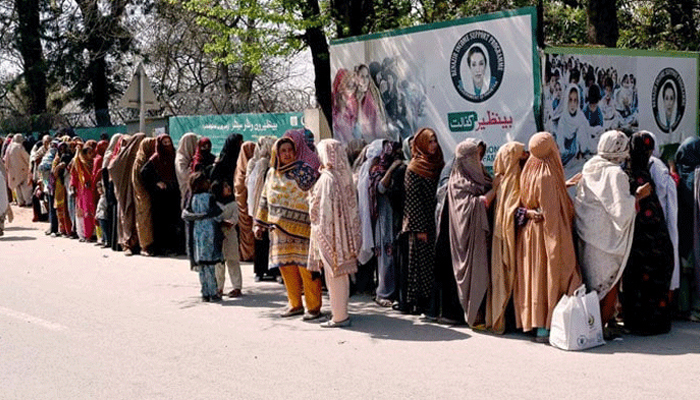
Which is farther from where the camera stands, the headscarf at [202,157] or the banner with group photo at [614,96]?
the headscarf at [202,157]

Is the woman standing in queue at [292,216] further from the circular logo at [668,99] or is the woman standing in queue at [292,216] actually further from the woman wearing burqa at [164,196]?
the circular logo at [668,99]

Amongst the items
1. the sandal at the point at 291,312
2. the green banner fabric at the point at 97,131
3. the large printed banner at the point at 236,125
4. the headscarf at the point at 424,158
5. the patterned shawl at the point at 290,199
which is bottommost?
the sandal at the point at 291,312

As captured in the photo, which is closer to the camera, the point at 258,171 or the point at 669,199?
the point at 669,199

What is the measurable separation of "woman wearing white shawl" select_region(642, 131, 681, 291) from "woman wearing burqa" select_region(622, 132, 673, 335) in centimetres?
7

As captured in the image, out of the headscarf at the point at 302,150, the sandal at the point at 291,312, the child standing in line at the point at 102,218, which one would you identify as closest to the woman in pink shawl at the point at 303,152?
the headscarf at the point at 302,150

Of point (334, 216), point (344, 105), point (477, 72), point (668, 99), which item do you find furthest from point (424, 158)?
point (668, 99)

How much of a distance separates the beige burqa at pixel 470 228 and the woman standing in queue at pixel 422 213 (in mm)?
422

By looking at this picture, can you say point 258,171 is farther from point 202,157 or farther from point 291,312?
point 291,312

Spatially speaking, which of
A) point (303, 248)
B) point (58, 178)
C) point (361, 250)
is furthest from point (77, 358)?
point (58, 178)

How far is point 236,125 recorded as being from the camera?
47.0ft

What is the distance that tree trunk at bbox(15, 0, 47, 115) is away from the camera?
28047 millimetres

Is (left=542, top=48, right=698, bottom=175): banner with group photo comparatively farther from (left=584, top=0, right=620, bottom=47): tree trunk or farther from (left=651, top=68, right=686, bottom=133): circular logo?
(left=584, top=0, right=620, bottom=47): tree trunk

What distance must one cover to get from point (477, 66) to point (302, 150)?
97.3 inches

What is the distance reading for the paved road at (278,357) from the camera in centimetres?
586
